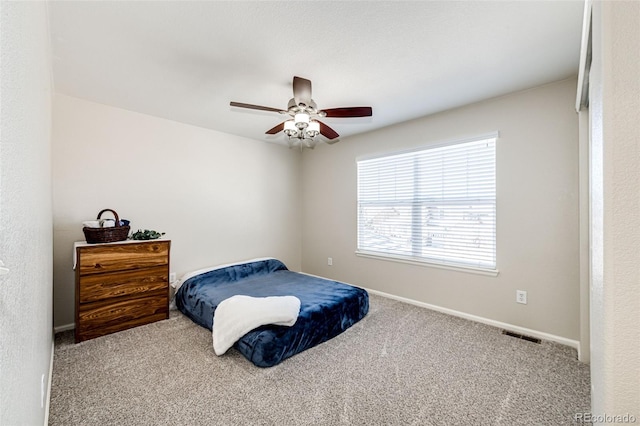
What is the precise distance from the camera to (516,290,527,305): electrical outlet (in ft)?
9.01

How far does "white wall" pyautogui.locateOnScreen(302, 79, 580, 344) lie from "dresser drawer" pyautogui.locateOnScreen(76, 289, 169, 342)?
292 centimetres

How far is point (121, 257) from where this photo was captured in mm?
2744

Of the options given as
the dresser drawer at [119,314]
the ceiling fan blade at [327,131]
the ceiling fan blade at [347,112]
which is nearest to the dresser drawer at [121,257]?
the dresser drawer at [119,314]

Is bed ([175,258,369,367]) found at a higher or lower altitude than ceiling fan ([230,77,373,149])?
lower

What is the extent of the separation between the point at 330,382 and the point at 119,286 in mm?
2249

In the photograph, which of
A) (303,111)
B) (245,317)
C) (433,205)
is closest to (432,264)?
(433,205)

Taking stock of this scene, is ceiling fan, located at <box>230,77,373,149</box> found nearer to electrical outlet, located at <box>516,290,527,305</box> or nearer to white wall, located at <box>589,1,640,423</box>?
white wall, located at <box>589,1,640,423</box>

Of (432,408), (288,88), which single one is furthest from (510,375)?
(288,88)

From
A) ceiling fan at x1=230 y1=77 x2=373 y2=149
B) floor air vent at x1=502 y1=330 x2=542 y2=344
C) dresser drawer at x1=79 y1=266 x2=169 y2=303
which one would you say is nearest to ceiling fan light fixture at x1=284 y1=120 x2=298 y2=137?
ceiling fan at x1=230 y1=77 x2=373 y2=149

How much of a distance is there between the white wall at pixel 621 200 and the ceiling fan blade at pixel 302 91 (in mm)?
1732

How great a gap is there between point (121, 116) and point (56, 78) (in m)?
0.72

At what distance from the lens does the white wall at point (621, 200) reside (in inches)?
28.0

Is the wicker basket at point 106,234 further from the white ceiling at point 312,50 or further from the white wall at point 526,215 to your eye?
the white wall at point 526,215

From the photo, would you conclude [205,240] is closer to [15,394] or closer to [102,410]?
[102,410]
